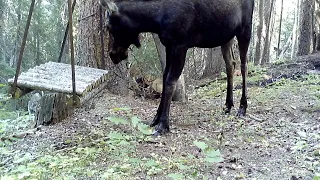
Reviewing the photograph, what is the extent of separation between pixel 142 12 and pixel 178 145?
1828mm

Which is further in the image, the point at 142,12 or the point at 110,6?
the point at 142,12

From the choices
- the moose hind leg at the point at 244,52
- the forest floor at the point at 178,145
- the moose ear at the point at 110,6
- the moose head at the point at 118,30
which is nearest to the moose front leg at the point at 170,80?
the forest floor at the point at 178,145

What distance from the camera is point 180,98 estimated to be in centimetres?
763

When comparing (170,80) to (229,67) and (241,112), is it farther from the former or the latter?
(229,67)

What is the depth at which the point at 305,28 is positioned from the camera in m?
14.2

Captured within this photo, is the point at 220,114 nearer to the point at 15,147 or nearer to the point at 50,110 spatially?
the point at 50,110

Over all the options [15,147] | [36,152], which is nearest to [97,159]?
[36,152]

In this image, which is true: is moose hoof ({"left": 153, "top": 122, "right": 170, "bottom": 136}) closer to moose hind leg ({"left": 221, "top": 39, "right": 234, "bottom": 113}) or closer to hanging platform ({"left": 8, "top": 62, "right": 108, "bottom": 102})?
hanging platform ({"left": 8, "top": 62, "right": 108, "bottom": 102})

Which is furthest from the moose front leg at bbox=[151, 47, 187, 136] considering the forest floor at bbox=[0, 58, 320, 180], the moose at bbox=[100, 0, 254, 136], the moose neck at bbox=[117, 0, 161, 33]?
the moose neck at bbox=[117, 0, 161, 33]

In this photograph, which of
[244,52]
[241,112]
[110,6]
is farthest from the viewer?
[244,52]

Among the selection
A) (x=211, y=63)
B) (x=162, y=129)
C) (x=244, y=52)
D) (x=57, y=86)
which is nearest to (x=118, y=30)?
(x=57, y=86)

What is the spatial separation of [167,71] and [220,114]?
1393 mm

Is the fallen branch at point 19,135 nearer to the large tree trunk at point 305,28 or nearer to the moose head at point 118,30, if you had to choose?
the moose head at point 118,30

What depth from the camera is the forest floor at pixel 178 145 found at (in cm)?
367
